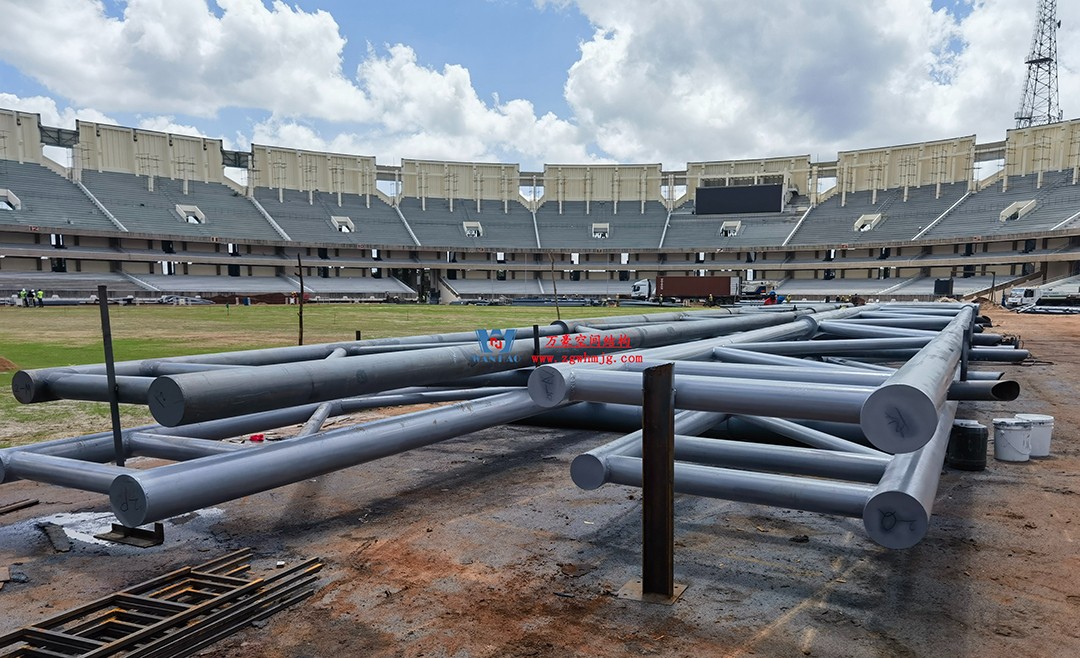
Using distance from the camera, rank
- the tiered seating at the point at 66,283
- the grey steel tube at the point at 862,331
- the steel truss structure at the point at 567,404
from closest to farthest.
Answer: the steel truss structure at the point at 567,404
the grey steel tube at the point at 862,331
the tiered seating at the point at 66,283

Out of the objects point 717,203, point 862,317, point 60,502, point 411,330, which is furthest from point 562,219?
point 60,502

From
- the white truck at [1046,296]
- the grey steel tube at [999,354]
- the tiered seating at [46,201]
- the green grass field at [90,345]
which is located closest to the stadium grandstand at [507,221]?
the tiered seating at [46,201]

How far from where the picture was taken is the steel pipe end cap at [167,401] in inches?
128

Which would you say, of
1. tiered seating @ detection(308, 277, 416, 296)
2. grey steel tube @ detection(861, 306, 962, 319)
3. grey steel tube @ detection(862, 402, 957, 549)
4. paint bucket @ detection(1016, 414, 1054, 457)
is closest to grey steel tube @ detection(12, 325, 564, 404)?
grey steel tube @ detection(862, 402, 957, 549)

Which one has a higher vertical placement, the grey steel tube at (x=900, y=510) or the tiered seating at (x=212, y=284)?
the tiered seating at (x=212, y=284)

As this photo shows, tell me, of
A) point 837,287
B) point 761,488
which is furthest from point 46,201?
point 837,287

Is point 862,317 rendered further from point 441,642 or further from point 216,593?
point 216,593

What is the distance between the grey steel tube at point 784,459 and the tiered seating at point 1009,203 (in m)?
66.0

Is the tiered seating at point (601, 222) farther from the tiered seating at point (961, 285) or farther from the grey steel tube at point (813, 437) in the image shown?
the grey steel tube at point (813, 437)

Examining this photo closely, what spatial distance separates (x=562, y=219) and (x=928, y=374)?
78309mm

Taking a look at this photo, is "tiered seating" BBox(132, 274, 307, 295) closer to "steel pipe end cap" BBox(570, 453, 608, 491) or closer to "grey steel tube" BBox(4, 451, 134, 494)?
"grey steel tube" BBox(4, 451, 134, 494)

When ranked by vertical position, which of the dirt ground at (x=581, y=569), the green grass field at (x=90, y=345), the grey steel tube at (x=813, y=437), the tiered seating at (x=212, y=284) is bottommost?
the dirt ground at (x=581, y=569)

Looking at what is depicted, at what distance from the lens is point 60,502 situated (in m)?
5.73

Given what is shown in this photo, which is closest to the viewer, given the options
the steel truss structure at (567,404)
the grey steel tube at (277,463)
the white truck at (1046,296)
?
the steel truss structure at (567,404)
